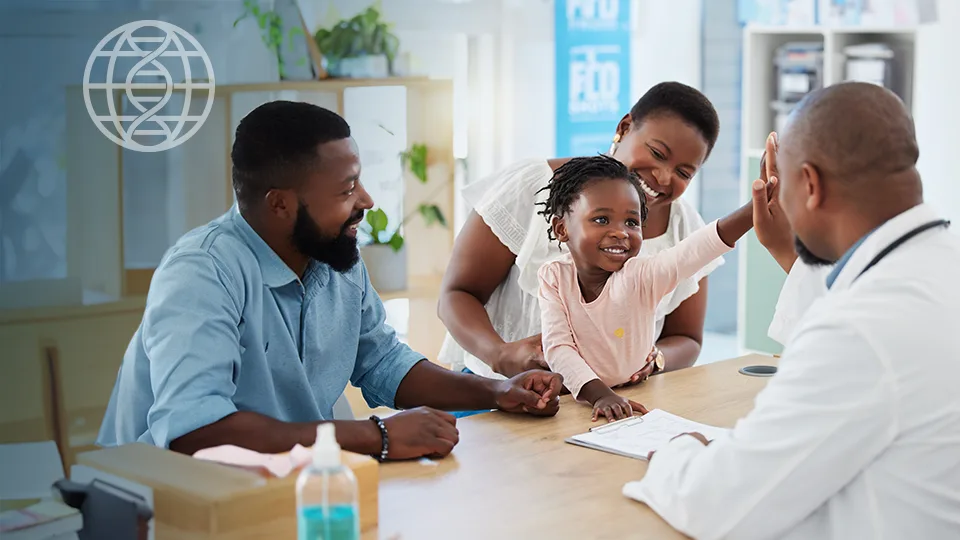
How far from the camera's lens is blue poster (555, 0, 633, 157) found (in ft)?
17.7

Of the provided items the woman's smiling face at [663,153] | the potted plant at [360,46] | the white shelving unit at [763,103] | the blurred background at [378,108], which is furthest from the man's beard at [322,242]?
the white shelving unit at [763,103]

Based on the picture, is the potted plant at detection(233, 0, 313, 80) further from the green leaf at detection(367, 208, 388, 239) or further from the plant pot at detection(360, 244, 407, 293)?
the plant pot at detection(360, 244, 407, 293)

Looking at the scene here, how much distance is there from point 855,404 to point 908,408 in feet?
0.23

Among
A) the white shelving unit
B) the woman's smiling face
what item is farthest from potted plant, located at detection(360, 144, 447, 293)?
the woman's smiling face

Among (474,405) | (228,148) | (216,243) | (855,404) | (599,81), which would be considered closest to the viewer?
(855,404)

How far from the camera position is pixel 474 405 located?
90.0 inches

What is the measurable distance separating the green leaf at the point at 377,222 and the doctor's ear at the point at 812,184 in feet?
9.67

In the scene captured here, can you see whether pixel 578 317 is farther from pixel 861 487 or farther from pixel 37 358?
pixel 37 358

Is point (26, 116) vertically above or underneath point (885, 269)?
above

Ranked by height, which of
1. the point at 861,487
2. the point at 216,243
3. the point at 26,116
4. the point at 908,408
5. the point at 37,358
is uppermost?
the point at 26,116

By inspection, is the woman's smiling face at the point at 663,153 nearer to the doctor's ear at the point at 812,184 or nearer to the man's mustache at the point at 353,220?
the man's mustache at the point at 353,220

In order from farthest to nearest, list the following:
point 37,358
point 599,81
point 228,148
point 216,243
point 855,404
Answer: point 599,81
point 228,148
point 37,358
point 216,243
point 855,404

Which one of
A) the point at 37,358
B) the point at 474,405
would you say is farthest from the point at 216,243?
the point at 37,358

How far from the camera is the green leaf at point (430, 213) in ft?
14.5
